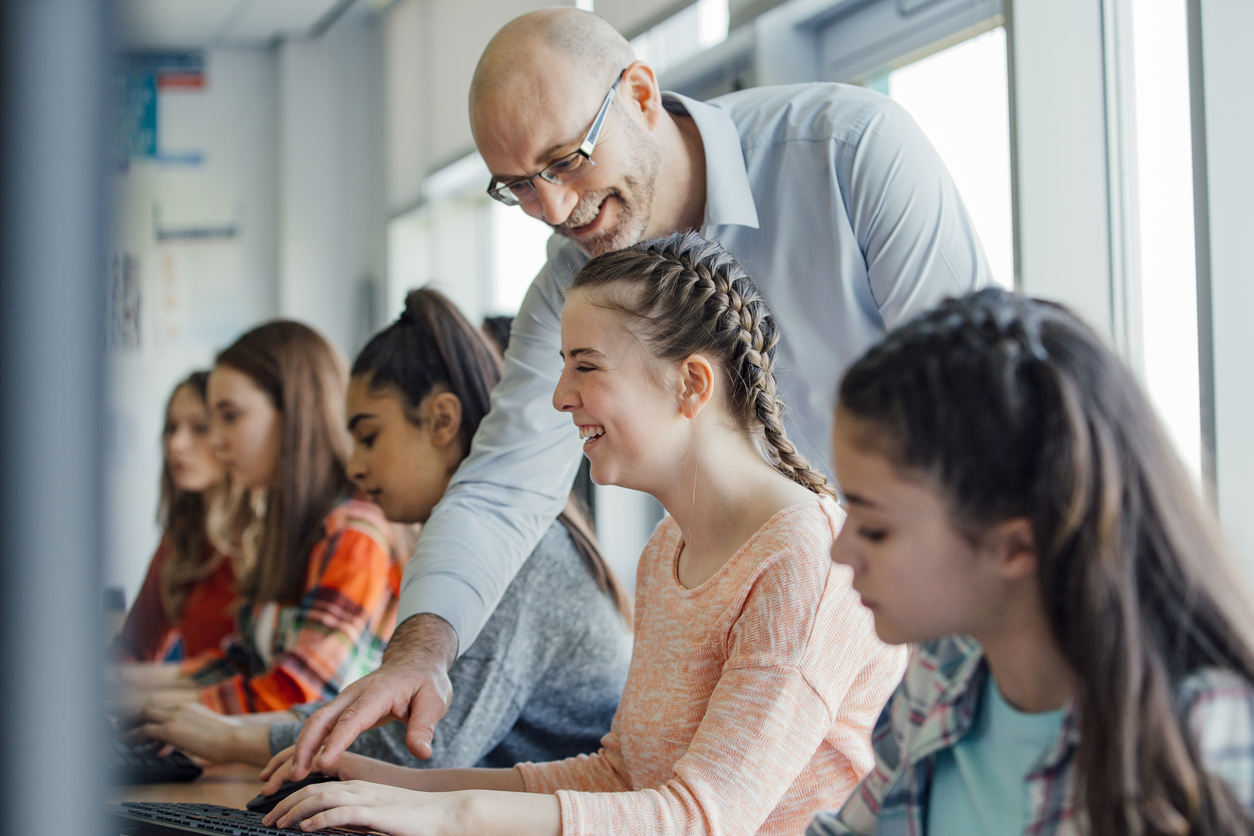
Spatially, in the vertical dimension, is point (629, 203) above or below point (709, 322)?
above

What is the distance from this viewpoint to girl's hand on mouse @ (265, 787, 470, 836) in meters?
0.81

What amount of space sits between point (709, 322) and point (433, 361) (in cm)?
72

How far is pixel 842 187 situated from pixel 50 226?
1114 millimetres

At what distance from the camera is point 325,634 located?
167 centimetres

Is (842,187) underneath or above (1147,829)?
above

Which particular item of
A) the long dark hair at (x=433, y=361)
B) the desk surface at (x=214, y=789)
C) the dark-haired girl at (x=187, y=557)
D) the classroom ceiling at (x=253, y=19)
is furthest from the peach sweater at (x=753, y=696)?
the classroom ceiling at (x=253, y=19)

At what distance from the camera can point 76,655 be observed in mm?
185

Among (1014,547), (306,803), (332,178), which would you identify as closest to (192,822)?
(306,803)

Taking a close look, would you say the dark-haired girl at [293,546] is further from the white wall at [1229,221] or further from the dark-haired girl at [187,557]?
the white wall at [1229,221]

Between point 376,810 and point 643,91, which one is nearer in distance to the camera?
point 376,810

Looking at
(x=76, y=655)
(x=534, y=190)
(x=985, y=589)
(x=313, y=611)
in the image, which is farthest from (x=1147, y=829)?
(x=313, y=611)

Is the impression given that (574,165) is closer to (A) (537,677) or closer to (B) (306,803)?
(A) (537,677)

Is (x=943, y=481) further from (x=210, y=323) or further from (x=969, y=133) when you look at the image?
(x=210, y=323)

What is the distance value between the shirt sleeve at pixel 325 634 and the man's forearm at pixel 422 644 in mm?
486
